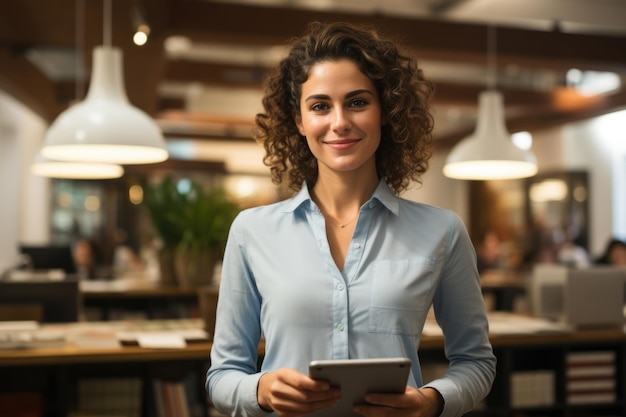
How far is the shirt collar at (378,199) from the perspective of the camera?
1661mm

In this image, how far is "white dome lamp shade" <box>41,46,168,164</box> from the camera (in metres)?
3.61

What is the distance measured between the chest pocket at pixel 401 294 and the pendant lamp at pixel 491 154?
3312 millimetres

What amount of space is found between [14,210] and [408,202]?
10819 mm

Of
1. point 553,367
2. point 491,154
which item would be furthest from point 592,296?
point 491,154

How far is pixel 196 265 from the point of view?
575 centimetres

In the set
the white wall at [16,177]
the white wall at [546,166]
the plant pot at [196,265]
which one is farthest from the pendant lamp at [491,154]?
the white wall at [546,166]

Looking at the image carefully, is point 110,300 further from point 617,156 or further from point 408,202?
point 617,156

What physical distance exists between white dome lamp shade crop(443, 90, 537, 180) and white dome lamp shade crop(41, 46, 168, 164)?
199cm

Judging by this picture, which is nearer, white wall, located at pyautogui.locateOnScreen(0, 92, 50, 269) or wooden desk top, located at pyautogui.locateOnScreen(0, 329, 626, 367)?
wooden desk top, located at pyautogui.locateOnScreen(0, 329, 626, 367)

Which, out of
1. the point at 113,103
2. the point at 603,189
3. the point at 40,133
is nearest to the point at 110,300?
the point at 113,103

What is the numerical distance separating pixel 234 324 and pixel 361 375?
0.37 metres

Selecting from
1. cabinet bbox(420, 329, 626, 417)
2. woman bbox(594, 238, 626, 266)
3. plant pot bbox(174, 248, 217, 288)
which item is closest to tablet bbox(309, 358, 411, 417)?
cabinet bbox(420, 329, 626, 417)

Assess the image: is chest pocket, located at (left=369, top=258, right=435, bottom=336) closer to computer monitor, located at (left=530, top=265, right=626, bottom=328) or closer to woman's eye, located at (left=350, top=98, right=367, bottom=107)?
woman's eye, located at (left=350, top=98, right=367, bottom=107)

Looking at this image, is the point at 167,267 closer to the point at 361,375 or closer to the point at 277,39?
the point at 277,39
